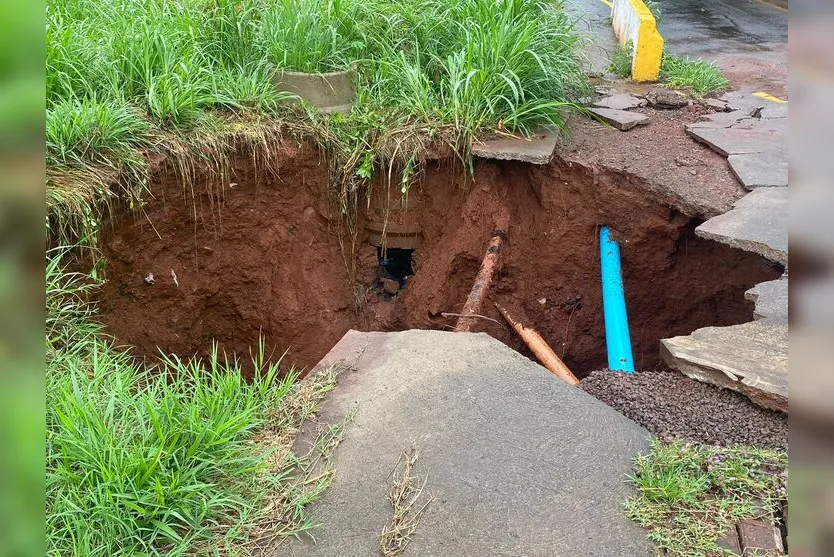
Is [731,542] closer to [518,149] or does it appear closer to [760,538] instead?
[760,538]

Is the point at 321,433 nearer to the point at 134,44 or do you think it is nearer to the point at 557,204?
the point at 557,204

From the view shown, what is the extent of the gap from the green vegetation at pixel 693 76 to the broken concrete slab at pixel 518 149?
2243mm

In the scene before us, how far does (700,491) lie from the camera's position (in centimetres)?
217

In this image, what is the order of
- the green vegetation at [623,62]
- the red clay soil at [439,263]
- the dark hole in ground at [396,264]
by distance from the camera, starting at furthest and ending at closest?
1. the green vegetation at [623,62]
2. the dark hole in ground at [396,264]
3. the red clay soil at [439,263]

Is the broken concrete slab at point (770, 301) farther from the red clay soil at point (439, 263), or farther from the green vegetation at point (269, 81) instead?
the green vegetation at point (269, 81)

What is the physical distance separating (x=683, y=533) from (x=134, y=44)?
148 inches

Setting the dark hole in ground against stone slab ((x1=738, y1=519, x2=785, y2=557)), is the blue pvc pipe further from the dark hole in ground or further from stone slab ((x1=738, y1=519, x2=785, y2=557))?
stone slab ((x1=738, y1=519, x2=785, y2=557))

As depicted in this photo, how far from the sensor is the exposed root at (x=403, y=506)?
6.61 ft

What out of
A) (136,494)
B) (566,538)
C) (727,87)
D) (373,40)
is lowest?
(566,538)

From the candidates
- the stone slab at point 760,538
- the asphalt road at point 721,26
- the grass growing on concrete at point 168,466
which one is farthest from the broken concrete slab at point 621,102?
the stone slab at point 760,538

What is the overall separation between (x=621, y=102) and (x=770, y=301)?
9.20 ft

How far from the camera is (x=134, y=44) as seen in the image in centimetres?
408
